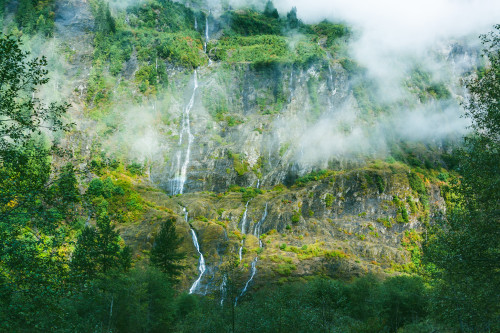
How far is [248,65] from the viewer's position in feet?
503

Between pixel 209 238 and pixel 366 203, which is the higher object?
pixel 366 203

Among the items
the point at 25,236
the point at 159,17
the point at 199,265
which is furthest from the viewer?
the point at 159,17

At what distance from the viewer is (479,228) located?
1714cm

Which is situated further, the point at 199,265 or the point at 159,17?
the point at 159,17

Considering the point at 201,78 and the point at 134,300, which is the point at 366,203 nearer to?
the point at 134,300

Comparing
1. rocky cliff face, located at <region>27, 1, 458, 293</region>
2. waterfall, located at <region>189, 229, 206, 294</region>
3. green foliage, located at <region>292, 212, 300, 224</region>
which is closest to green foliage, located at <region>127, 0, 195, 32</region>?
rocky cliff face, located at <region>27, 1, 458, 293</region>

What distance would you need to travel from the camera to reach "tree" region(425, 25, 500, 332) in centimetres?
1650

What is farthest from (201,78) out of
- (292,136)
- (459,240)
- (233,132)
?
(459,240)

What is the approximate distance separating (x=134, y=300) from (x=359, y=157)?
105 metres

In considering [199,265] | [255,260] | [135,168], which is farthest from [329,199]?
[135,168]

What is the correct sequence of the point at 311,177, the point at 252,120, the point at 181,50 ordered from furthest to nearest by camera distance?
the point at 181,50
the point at 252,120
the point at 311,177

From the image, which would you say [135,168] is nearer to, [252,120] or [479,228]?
[252,120]

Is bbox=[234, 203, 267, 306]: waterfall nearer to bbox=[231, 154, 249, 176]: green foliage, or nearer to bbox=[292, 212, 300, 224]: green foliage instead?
bbox=[292, 212, 300, 224]: green foliage

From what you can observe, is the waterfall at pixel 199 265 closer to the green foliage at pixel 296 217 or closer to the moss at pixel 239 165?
the green foliage at pixel 296 217
